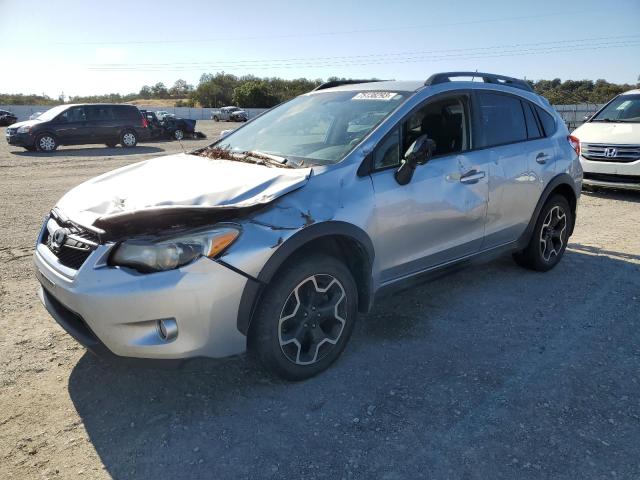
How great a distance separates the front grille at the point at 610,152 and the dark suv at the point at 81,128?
51.9 feet

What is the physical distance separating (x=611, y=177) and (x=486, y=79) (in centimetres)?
560

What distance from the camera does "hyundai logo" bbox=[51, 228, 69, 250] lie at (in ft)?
9.22

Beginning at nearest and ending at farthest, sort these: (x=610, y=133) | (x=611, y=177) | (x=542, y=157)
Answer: (x=542, y=157) → (x=611, y=177) → (x=610, y=133)

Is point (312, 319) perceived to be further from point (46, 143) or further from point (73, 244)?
point (46, 143)

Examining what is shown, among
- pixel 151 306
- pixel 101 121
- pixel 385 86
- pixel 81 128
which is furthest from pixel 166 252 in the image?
pixel 101 121

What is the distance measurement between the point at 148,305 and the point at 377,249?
1.46 metres

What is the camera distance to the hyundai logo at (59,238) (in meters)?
2.81

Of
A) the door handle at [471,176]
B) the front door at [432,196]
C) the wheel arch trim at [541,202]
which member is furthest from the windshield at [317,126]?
the wheel arch trim at [541,202]

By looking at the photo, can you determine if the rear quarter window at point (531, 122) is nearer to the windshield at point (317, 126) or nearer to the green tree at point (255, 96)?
the windshield at point (317, 126)

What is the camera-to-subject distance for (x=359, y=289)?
10.8ft

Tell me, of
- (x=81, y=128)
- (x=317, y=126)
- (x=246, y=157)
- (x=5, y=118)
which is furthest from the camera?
(x=5, y=118)

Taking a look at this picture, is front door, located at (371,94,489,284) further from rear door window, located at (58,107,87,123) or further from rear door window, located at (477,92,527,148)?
rear door window, located at (58,107,87,123)

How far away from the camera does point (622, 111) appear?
372 inches

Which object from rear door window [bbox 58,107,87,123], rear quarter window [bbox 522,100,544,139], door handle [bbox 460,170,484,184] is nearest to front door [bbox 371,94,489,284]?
door handle [bbox 460,170,484,184]
